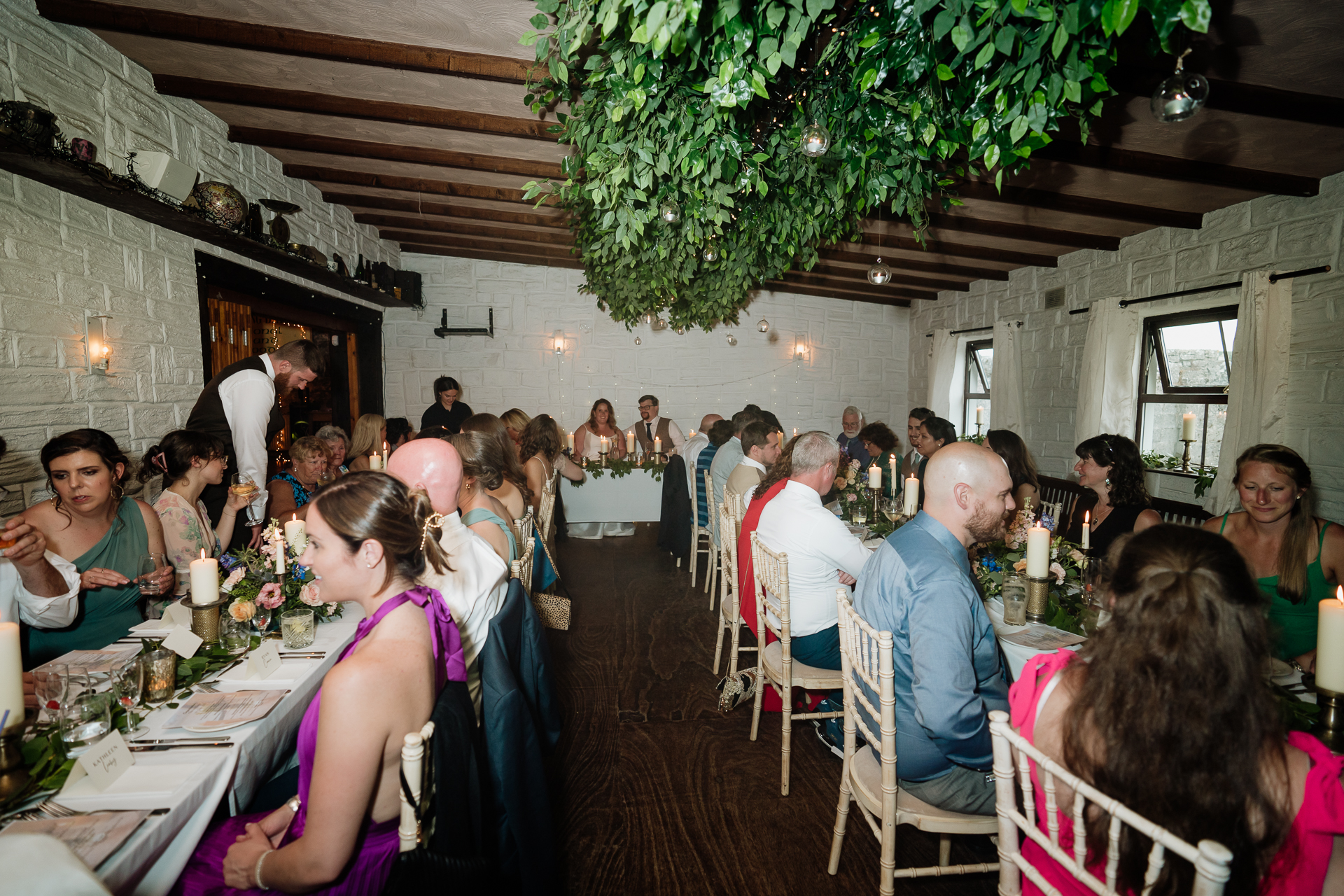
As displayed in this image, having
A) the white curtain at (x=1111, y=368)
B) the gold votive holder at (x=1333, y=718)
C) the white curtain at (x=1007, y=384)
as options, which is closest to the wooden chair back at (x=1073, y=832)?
the gold votive holder at (x=1333, y=718)

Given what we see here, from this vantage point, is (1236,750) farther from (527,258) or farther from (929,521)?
(527,258)

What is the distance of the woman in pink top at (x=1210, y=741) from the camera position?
38.8 inches

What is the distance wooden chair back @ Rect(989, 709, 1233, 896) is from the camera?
2.65 feet

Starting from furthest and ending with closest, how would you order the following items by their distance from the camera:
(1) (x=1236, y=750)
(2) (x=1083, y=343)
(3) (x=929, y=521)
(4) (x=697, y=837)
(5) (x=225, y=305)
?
(2) (x=1083, y=343) < (5) (x=225, y=305) < (4) (x=697, y=837) < (3) (x=929, y=521) < (1) (x=1236, y=750)

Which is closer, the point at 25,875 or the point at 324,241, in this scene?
the point at 25,875

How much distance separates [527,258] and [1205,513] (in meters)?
7.32

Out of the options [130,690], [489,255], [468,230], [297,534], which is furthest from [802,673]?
[489,255]

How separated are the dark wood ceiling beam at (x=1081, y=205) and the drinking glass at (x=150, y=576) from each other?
15.6ft

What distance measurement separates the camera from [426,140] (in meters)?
4.58

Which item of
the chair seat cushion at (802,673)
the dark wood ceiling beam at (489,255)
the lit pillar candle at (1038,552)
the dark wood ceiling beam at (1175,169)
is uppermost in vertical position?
the dark wood ceiling beam at (489,255)

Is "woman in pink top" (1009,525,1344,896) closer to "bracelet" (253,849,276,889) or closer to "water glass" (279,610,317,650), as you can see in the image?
"bracelet" (253,849,276,889)

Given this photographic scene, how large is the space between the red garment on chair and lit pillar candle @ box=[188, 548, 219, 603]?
2050 millimetres

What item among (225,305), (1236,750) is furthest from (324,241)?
(1236,750)

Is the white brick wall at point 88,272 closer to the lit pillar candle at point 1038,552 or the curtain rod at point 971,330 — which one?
the lit pillar candle at point 1038,552
